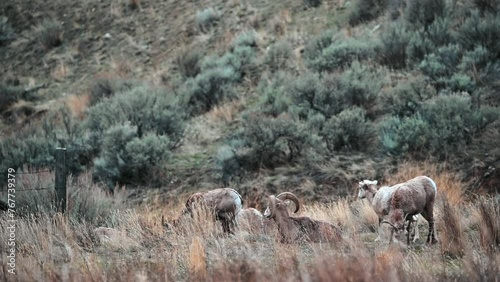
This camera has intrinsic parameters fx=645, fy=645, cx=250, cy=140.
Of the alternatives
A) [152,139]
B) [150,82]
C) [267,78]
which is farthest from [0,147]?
[267,78]

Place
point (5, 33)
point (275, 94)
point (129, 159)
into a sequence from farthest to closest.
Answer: point (5, 33)
point (275, 94)
point (129, 159)

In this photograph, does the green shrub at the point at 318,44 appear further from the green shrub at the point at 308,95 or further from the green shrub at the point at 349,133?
the green shrub at the point at 349,133

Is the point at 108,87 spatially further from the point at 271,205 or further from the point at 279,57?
the point at 271,205

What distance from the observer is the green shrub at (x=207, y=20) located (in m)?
25.9

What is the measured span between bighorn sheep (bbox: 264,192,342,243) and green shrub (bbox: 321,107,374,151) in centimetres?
657

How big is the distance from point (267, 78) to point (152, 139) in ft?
16.1

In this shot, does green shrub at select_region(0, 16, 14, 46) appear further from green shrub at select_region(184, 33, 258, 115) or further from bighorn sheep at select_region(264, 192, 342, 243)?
bighorn sheep at select_region(264, 192, 342, 243)

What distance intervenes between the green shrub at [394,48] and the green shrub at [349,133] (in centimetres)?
371

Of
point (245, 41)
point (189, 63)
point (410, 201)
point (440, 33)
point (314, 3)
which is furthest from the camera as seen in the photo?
point (314, 3)

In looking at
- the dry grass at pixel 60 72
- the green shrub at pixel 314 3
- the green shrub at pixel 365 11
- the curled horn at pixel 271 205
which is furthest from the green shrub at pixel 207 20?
the curled horn at pixel 271 205

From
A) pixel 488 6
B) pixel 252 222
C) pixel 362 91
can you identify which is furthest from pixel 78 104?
pixel 252 222

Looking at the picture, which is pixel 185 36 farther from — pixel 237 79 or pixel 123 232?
pixel 123 232

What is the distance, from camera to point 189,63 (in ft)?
76.8

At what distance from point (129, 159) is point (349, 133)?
5689 millimetres
